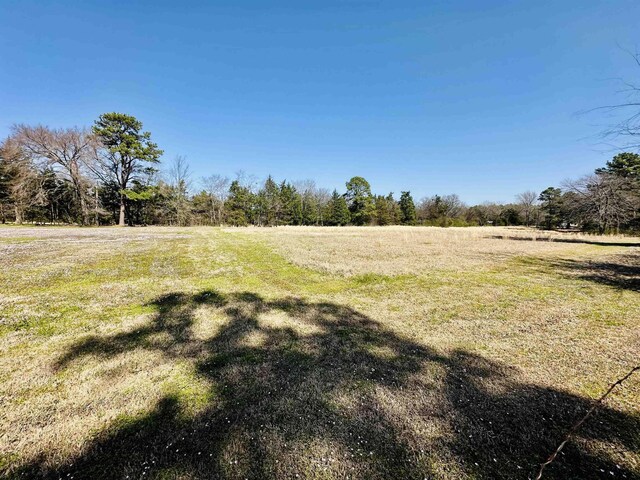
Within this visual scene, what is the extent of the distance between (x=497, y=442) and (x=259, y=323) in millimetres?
4127

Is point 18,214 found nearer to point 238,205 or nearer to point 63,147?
point 63,147

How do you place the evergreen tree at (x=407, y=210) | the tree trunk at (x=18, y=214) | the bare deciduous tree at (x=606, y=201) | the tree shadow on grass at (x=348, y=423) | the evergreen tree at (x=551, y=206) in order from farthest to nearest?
the evergreen tree at (x=407, y=210) → the evergreen tree at (x=551, y=206) → the tree trunk at (x=18, y=214) → the bare deciduous tree at (x=606, y=201) → the tree shadow on grass at (x=348, y=423)

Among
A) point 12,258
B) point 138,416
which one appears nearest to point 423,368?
point 138,416

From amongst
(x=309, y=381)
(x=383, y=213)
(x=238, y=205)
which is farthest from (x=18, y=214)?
(x=383, y=213)

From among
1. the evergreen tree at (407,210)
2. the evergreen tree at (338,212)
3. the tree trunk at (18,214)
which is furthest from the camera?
the evergreen tree at (407,210)

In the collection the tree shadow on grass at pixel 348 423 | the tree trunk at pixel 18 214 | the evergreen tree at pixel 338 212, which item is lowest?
the tree shadow on grass at pixel 348 423

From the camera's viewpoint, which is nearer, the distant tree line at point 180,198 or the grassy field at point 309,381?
the grassy field at point 309,381

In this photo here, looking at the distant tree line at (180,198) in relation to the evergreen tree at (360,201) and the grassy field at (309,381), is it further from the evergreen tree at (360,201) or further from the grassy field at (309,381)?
the grassy field at (309,381)

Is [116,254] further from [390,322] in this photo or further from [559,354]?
[559,354]

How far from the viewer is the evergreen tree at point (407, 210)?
76000mm

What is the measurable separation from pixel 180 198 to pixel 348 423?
5612 centimetres

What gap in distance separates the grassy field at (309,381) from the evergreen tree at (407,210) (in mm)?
70829

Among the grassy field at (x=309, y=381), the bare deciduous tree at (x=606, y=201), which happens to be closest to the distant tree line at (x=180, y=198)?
the bare deciduous tree at (x=606, y=201)

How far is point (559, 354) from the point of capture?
433cm
